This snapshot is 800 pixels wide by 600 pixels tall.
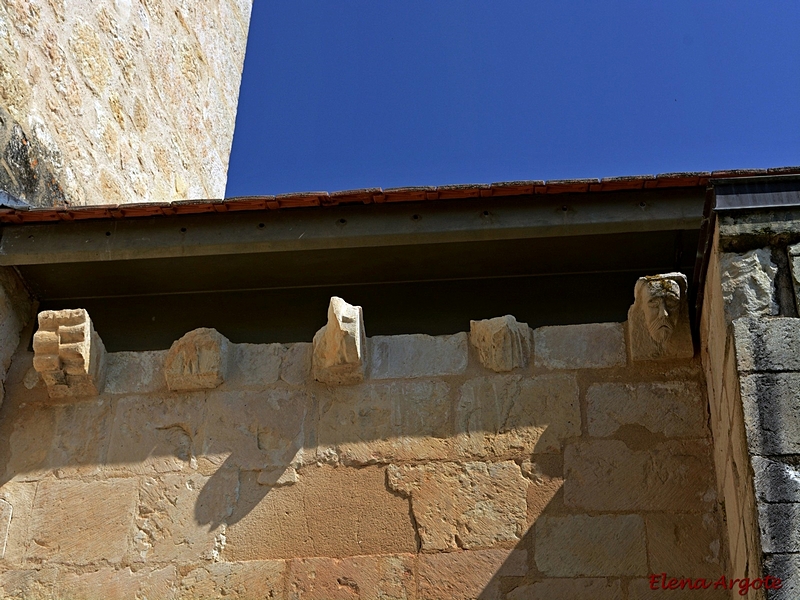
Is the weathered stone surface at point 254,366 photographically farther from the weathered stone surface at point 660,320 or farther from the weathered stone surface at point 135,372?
the weathered stone surface at point 660,320

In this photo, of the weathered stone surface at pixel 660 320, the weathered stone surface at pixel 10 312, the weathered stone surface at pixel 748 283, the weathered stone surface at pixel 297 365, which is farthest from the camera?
the weathered stone surface at pixel 10 312

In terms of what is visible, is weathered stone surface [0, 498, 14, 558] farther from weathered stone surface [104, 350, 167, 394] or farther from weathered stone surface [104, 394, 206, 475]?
weathered stone surface [104, 350, 167, 394]

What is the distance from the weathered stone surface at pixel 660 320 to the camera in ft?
14.3

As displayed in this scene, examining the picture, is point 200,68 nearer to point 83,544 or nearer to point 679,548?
point 83,544

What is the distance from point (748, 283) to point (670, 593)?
1268mm

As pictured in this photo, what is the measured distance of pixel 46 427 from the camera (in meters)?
4.74

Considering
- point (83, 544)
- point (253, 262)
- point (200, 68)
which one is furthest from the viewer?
point (200, 68)

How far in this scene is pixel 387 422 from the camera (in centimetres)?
457

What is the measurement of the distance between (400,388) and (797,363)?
1777 mm

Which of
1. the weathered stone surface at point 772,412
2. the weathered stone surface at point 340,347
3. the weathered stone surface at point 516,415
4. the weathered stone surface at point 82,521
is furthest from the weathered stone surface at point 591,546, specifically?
the weathered stone surface at point 82,521

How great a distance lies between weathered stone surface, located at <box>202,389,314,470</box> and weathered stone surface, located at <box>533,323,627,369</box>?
Answer: 1094 millimetres

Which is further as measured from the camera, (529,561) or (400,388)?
(400,388)

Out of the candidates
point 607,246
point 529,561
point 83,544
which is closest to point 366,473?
point 529,561

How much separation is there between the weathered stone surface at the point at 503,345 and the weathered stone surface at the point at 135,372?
1505 mm
